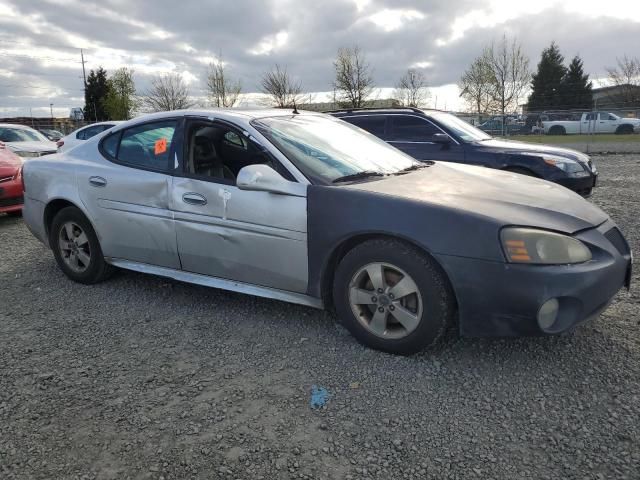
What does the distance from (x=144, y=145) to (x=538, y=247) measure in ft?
10.1

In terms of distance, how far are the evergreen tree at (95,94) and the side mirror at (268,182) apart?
56629 mm

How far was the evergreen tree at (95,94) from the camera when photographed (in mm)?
54188

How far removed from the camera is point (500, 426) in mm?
2473

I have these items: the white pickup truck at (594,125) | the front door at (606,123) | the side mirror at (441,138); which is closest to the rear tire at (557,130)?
the white pickup truck at (594,125)

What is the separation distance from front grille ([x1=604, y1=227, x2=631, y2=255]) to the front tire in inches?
42.5

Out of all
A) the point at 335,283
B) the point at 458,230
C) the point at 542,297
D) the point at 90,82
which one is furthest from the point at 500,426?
the point at 90,82

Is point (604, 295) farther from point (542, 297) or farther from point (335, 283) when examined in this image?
point (335, 283)

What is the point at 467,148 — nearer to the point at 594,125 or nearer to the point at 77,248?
the point at 77,248

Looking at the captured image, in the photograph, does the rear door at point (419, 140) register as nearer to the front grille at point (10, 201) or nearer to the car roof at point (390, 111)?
the car roof at point (390, 111)

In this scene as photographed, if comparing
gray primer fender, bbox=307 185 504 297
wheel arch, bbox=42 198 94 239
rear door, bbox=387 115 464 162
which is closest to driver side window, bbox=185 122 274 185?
gray primer fender, bbox=307 185 504 297

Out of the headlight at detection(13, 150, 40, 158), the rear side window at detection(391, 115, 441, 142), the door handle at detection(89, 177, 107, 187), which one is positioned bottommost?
the door handle at detection(89, 177, 107, 187)

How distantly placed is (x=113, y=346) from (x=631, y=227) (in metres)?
5.91

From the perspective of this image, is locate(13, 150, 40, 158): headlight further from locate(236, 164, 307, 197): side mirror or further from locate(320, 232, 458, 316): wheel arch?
locate(320, 232, 458, 316): wheel arch

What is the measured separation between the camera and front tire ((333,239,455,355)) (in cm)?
292
